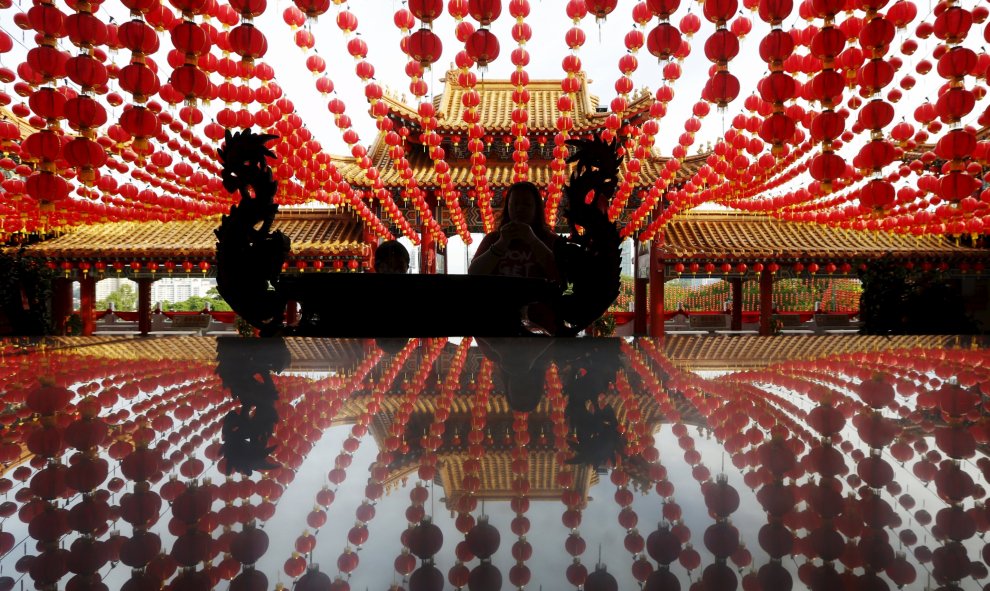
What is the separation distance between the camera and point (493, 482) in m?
0.53

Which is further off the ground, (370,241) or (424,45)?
(424,45)

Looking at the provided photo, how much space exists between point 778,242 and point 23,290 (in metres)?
13.2

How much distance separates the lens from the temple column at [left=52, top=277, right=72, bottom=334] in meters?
11.8

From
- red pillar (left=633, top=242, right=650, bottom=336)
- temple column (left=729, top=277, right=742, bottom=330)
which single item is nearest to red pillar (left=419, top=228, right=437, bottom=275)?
red pillar (left=633, top=242, right=650, bottom=336)

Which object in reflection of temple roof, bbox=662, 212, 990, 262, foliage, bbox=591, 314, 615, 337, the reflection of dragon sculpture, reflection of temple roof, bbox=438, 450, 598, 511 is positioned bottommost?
foliage, bbox=591, 314, 615, 337

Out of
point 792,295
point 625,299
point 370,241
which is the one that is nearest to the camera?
point 370,241

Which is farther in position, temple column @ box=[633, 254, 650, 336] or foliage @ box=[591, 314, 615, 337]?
temple column @ box=[633, 254, 650, 336]

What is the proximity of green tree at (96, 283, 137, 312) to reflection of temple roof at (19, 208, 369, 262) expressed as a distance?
5.87 m

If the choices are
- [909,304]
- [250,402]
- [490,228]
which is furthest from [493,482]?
[490,228]

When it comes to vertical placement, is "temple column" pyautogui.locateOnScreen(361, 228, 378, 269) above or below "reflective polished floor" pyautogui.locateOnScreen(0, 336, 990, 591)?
Answer: above

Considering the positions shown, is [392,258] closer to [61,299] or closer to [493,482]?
[493,482]

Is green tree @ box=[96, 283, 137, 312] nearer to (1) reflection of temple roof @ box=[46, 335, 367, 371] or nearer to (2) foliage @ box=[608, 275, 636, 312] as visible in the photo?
(2) foliage @ box=[608, 275, 636, 312]

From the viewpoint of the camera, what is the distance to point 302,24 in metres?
4.65

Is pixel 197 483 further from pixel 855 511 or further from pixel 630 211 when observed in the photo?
pixel 630 211
